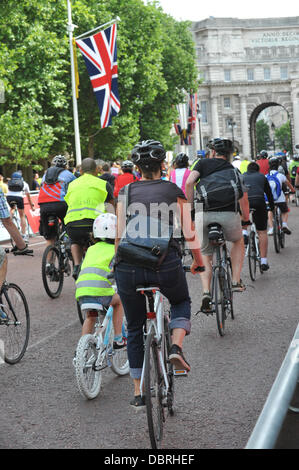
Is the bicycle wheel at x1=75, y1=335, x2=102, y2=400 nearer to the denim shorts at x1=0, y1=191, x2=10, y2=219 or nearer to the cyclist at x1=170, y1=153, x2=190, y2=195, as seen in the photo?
the denim shorts at x1=0, y1=191, x2=10, y2=219

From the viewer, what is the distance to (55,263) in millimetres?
10430

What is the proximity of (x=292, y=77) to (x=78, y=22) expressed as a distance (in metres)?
72.9

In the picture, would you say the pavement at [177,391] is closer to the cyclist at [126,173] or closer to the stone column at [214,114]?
the cyclist at [126,173]

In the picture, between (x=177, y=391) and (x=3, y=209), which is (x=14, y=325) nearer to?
(x=3, y=209)

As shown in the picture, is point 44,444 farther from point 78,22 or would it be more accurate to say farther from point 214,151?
point 78,22

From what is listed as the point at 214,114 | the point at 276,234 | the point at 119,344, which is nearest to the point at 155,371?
the point at 119,344

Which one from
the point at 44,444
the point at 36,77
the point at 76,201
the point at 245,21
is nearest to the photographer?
the point at 44,444

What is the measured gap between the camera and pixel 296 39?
103 meters

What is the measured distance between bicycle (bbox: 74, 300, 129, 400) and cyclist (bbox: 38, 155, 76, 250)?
4824mm

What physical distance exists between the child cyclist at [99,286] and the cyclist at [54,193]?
461cm

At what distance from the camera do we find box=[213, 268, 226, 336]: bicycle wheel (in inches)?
290

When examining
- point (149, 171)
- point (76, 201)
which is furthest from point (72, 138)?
point (149, 171)

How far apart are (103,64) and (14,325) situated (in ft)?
61.8

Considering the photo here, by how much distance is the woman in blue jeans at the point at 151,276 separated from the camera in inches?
183
